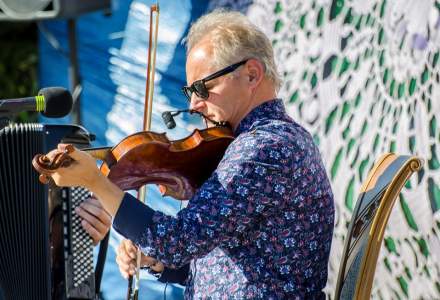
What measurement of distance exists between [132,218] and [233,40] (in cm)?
58

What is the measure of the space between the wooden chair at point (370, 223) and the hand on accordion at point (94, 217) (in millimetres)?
856

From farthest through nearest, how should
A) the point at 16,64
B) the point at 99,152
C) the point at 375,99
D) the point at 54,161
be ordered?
1. the point at 16,64
2. the point at 375,99
3. the point at 99,152
4. the point at 54,161

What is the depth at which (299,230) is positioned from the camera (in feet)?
7.44

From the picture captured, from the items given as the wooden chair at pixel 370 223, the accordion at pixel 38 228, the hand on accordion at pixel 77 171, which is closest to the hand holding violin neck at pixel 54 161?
the hand on accordion at pixel 77 171

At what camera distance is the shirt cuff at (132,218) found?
2145 millimetres

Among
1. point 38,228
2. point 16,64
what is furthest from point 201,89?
point 16,64

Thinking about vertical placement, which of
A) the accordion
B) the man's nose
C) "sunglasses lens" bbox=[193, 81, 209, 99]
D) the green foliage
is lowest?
the green foliage

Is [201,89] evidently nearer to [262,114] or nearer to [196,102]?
[196,102]

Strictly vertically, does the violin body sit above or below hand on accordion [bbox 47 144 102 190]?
below

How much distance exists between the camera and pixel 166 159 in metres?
2.45

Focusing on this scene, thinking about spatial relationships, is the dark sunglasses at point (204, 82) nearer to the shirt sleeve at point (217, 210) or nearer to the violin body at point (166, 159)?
the violin body at point (166, 159)

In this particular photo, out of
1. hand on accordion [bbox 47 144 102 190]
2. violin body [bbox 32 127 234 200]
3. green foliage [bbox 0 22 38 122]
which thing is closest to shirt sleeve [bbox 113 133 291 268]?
hand on accordion [bbox 47 144 102 190]

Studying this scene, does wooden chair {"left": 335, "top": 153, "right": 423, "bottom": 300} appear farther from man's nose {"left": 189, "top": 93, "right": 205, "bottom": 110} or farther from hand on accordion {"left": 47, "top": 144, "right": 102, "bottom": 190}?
hand on accordion {"left": 47, "top": 144, "right": 102, "bottom": 190}

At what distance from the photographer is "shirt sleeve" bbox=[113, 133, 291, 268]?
2.12m
